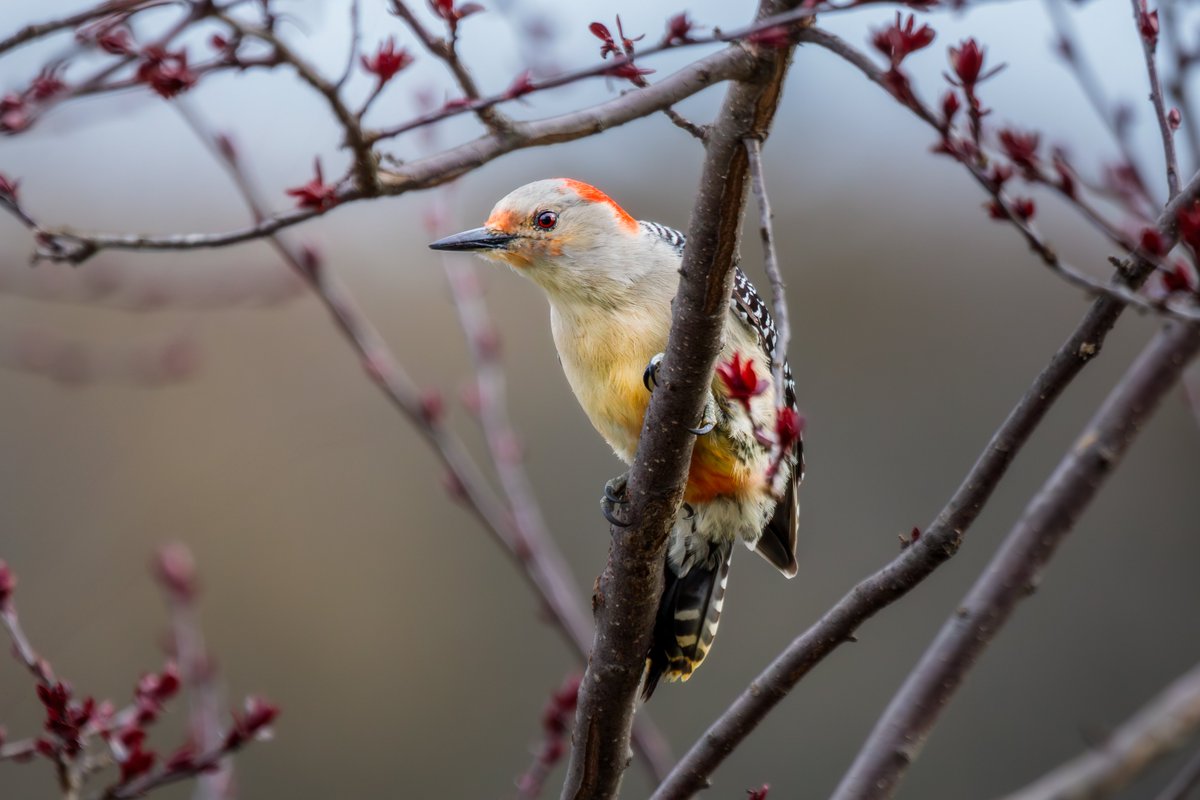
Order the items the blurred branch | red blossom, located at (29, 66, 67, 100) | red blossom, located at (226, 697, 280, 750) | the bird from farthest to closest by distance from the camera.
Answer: the bird < the blurred branch < red blossom, located at (226, 697, 280, 750) < red blossom, located at (29, 66, 67, 100)

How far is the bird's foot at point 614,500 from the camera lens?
2697 mm

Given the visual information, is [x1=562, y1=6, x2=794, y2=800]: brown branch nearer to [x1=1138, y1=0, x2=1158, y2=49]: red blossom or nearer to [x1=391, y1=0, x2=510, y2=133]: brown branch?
[x1=391, y1=0, x2=510, y2=133]: brown branch

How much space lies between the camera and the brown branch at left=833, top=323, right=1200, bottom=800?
8.06 ft

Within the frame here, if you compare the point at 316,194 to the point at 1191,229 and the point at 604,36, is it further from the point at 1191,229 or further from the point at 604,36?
the point at 1191,229

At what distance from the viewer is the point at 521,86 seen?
194cm

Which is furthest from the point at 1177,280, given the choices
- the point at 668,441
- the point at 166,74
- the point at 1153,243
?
the point at 166,74

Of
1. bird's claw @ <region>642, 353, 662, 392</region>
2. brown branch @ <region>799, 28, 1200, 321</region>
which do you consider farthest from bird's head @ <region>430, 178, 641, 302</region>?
brown branch @ <region>799, 28, 1200, 321</region>

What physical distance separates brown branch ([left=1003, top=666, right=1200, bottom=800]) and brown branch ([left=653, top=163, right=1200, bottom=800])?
476 mm

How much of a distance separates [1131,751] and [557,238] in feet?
7.99

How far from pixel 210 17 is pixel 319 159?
280 millimetres

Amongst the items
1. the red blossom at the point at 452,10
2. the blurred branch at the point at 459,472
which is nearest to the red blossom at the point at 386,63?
the red blossom at the point at 452,10

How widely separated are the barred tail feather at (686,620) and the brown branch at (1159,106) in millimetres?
1717

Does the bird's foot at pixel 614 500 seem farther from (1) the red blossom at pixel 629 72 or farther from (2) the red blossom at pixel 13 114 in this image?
(2) the red blossom at pixel 13 114

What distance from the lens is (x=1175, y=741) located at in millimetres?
1773
